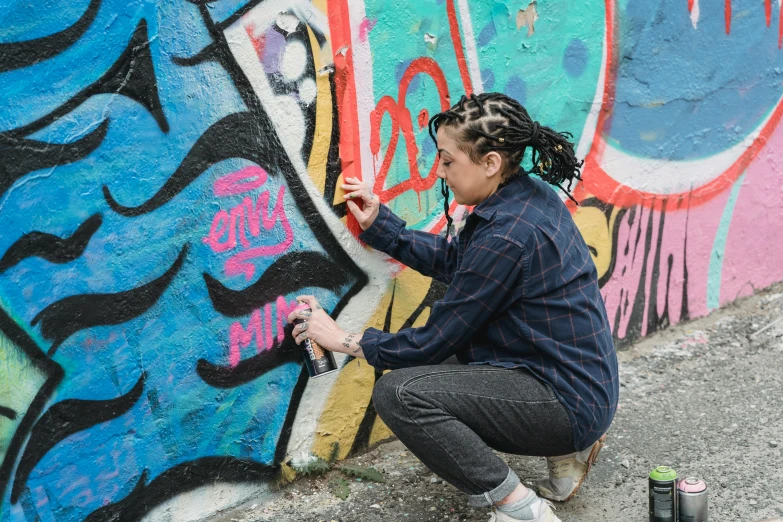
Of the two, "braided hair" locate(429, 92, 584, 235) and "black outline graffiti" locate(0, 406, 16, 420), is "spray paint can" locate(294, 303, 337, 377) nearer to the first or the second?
"braided hair" locate(429, 92, 584, 235)

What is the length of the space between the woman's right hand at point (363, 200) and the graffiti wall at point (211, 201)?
6 centimetres

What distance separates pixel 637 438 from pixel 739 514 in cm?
65

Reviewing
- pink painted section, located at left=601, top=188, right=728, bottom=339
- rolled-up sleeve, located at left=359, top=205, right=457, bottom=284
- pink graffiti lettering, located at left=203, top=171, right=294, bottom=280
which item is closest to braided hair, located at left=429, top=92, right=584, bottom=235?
rolled-up sleeve, located at left=359, top=205, right=457, bottom=284

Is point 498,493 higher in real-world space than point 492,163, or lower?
lower

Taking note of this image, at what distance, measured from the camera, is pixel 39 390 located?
2.44 meters

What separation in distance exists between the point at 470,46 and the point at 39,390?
82.5 inches

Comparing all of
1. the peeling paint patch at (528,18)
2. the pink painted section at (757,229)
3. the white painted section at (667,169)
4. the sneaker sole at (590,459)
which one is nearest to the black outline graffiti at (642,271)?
the white painted section at (667,169)

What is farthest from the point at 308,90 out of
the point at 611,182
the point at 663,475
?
the point at 611,182

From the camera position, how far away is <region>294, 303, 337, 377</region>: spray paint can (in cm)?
288

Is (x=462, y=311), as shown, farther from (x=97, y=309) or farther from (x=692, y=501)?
(x=97, y=309)

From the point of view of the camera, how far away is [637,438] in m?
3.56

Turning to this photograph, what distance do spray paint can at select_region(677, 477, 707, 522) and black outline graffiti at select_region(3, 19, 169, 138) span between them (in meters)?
2.02

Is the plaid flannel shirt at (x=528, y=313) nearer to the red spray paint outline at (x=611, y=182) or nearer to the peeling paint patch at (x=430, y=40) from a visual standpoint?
the peeling paint patch at (x=430, y=40)

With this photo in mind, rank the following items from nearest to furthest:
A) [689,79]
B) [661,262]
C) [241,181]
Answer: [241,181] < [689,79] < [661,262]
